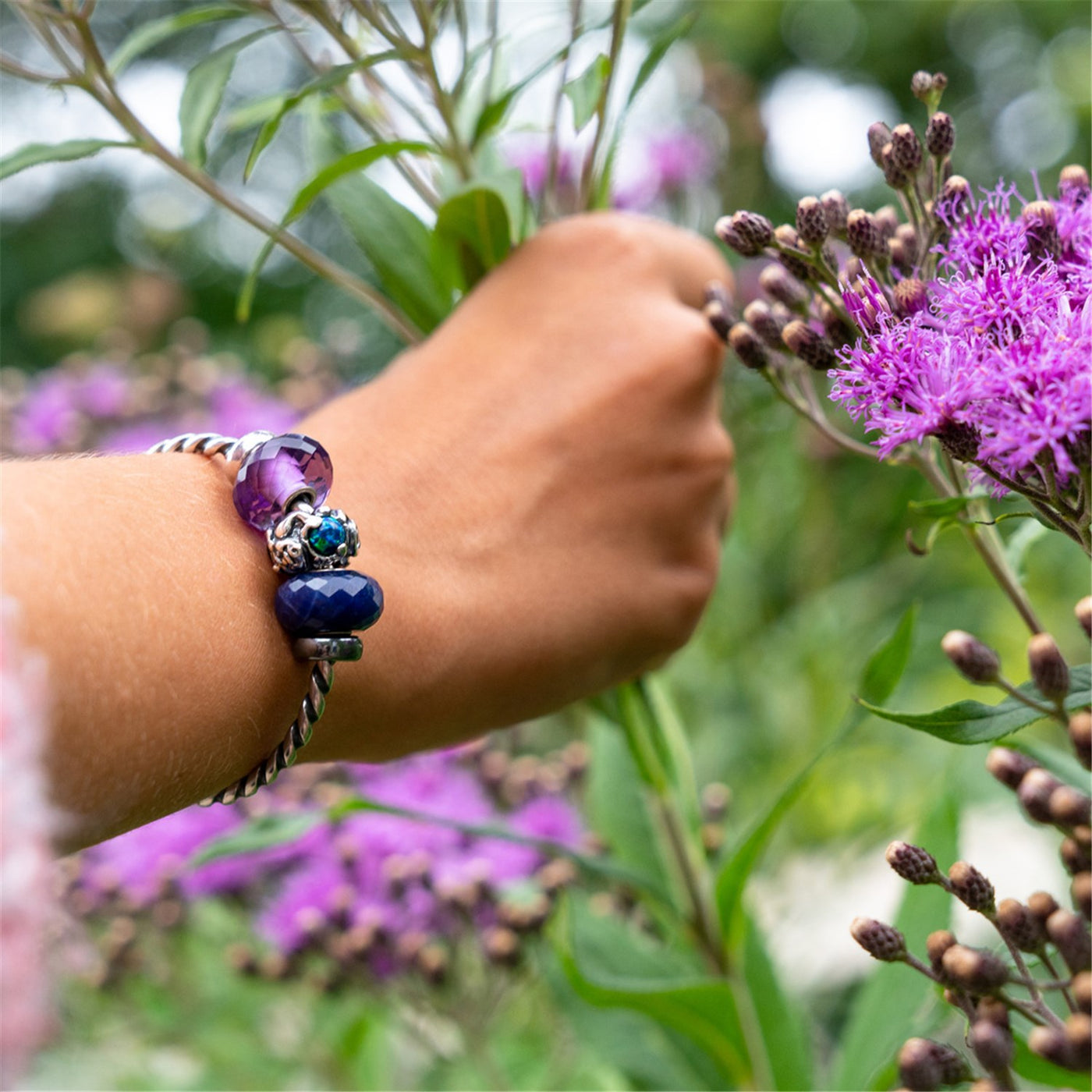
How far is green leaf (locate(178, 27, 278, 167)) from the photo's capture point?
72 centimetres

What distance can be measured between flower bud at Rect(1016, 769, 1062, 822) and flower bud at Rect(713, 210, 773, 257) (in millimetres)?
292

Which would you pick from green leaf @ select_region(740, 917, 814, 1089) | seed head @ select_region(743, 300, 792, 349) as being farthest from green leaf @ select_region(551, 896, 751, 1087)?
seed head @ select_region(743, 300, 792, 349)

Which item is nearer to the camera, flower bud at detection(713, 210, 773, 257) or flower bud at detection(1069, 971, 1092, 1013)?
flower bud at detection(1069, 971, 1092, 1013)

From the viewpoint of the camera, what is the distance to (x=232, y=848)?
75 centimetres

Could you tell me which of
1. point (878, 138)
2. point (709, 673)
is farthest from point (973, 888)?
point (709, 673)

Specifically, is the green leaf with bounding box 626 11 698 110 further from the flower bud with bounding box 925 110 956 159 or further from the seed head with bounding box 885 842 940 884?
the seed head with bounding box 885 842 940 884

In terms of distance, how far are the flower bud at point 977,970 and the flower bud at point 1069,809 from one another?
0.06 m

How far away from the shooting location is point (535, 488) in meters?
0.64

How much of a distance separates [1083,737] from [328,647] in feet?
1.00

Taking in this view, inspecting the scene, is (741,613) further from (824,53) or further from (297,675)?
(824,53)

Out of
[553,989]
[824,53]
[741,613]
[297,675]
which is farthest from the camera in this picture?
[824,53]

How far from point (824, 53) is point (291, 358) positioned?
4852 mm

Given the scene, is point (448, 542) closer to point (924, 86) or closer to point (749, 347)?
point (749, 347)

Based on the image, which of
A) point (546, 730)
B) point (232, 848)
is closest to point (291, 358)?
point (546, 730)
